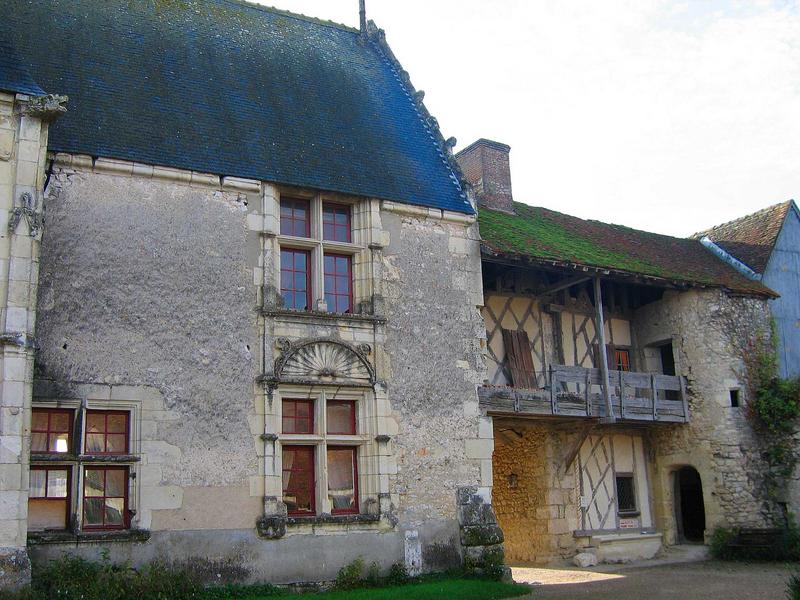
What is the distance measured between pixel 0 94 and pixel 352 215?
4.41 meters

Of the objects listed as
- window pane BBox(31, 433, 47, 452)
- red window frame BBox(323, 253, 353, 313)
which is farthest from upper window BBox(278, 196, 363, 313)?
window pane BBox(31, 433, 47, 452)

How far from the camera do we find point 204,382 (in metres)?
9.79

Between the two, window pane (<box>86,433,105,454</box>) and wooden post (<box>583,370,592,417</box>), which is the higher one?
wooden post (<box>583,370,592,417</box>)

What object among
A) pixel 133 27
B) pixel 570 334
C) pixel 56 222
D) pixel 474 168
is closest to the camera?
pixel 56 222

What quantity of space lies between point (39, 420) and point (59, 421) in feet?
0.62

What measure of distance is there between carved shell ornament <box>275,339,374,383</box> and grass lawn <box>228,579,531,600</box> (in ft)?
7.89

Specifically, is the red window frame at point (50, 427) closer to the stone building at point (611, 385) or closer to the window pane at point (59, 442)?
the window pane at point (59, 442)

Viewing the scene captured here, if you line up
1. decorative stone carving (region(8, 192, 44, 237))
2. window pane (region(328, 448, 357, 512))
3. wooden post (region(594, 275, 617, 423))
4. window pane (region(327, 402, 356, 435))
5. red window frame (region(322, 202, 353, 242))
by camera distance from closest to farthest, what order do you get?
decorative stone carving (region(8, 192, 44, 237)), window pane (region(328, 448, 357, 512)), window pane (region(327, 402, 356, 435)), red window frame (region(322, 202, 353, 242)), wooden post (region(594, 275, 617, 423))

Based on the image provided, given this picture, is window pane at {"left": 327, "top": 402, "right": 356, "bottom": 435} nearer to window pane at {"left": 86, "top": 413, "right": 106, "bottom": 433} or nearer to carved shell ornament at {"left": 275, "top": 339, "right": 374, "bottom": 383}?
carved shell ornament at {"left": 275, "top": 339, "right": 374, "bottom": 383}

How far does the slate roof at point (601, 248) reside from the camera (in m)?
13.2

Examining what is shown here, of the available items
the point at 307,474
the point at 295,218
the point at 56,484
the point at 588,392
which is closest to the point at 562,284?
the point at 588,392

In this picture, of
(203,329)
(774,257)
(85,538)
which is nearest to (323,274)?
(203,329)

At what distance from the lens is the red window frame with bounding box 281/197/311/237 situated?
437 inches

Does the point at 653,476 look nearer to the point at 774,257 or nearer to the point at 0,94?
the point at 774,257
